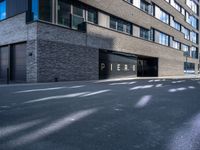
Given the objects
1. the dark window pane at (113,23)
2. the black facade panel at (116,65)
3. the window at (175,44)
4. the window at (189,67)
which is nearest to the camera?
the black facade panel at (116,65)

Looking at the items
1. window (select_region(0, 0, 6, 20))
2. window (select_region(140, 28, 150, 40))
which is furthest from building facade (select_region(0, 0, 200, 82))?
window (select_region(140, 28, 150, 40))

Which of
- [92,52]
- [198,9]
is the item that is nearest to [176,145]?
[92,52]

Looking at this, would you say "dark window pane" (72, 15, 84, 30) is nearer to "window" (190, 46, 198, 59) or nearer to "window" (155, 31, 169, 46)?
"window" (155, 31, 169, 46)

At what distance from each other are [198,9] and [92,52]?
138 feet

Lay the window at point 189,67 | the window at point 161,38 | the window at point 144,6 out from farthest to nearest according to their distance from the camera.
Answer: the window at point 189,67
the window at point 161,38
the window at point 144,6

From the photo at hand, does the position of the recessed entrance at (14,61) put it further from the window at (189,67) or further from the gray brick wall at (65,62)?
the window at (189,67)

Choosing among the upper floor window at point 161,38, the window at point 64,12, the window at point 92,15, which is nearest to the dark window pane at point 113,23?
the window at point 92,15

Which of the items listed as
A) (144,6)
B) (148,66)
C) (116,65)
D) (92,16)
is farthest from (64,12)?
(148,66)

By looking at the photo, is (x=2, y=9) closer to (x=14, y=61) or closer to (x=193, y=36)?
(x=14, y=61)

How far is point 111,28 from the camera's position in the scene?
2147cm

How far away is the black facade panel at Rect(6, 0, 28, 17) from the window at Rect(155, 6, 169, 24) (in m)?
20.4

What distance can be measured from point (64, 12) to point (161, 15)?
64.7ft

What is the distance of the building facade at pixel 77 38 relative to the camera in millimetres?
15094

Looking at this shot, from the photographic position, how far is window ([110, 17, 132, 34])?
871 inches
